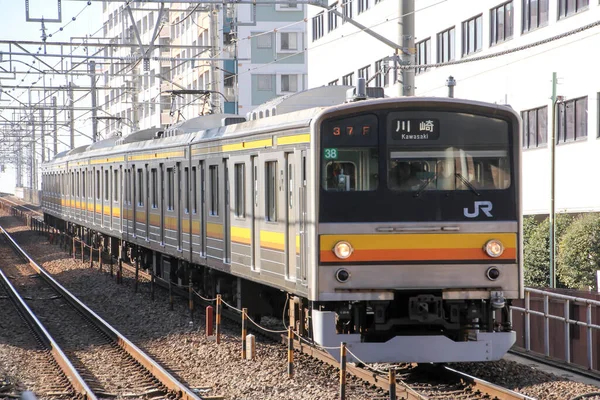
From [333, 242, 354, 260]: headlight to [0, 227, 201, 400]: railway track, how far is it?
1.92 metres

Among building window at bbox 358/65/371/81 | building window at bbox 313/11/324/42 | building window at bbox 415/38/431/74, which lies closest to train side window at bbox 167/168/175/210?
building window at bbox 415/38/431/74

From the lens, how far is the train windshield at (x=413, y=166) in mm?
10281

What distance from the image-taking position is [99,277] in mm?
24875

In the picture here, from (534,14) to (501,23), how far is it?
2030mm

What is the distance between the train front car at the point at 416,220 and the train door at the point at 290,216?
973 mm

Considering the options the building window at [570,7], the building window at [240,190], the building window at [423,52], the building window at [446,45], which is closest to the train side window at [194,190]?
the building window at [240,190]

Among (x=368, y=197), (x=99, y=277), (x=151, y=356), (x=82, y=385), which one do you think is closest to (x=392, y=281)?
(x=368, y=197)

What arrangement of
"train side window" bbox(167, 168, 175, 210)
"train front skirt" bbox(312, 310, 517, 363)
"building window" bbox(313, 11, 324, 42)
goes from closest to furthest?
"train front skirt" bbox(312, 310, 517, 363)
"train side window" bbox(167, 168, 175, 210)
"building window" bbox(313, 11, 324, 42)

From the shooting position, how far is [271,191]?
1227 cm

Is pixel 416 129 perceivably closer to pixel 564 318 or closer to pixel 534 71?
pixel 564 318

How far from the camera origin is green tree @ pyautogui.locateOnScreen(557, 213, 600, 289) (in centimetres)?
2228

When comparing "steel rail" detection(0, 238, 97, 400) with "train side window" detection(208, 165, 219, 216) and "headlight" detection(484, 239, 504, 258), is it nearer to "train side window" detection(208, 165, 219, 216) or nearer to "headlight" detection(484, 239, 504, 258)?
"train side window" detection(208, 165, 219, 216)

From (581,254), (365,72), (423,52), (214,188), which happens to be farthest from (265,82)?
(214,188)

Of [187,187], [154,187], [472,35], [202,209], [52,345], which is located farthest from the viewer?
[472,35]
